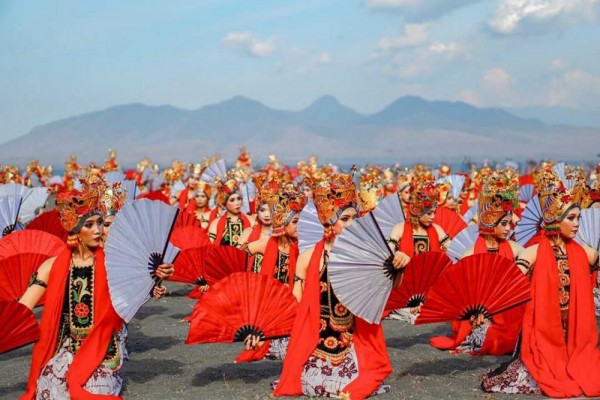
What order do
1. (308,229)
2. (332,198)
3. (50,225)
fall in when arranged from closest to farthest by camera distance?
(332,198) → (308,229) → (50,225)

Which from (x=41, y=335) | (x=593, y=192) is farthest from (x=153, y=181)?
(x=41, y=335)

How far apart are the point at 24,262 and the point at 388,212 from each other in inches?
182

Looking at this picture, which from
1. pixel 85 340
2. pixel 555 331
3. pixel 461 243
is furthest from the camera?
pixel 461 243

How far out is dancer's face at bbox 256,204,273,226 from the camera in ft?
33.9

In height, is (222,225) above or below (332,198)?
below

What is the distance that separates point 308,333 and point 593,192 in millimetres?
6773

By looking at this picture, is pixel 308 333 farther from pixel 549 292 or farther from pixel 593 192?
pixel 593 192

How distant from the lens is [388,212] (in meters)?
10.5

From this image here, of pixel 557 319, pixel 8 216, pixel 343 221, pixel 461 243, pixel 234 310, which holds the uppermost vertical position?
pixel 343 221

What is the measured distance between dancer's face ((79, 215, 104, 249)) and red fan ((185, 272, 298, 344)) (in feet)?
3.21

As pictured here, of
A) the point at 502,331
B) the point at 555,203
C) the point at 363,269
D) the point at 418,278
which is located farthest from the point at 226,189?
the point at 363,269

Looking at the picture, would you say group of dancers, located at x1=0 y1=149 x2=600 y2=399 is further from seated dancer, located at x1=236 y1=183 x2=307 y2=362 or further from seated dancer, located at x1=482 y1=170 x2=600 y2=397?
seated dancer, located at x1=236 y1=183 x2=307 y2=362

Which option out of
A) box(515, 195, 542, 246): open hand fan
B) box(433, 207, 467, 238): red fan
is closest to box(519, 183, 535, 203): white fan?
box(433, 207, 467, 238): red fan

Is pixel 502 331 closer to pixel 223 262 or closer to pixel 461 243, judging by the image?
pixel 461 243
